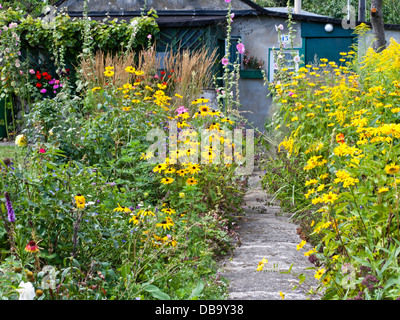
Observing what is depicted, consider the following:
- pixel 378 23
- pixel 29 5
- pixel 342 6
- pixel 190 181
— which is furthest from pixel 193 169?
pixel 342 6

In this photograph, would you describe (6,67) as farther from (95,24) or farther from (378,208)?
(378,208)

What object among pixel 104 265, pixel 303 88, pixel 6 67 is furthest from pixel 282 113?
pixel 6 67

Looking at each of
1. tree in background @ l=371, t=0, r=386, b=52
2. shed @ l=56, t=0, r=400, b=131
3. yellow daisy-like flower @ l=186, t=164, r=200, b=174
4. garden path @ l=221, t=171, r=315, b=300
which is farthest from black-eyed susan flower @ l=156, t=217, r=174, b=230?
shed @ l=56, t=0, r=400, b=131

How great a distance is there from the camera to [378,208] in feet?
7.82

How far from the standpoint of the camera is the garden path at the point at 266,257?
2742 mm

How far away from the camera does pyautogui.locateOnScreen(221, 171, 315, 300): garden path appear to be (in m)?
2.74

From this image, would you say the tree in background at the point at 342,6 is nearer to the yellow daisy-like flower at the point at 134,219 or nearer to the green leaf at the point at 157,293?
the yellow daisy-like flower at the point at 134,219

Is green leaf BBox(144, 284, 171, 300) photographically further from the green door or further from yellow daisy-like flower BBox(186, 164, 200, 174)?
the green door

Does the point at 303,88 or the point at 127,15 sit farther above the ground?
the point at 127,15

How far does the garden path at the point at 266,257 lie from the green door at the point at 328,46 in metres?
7.88

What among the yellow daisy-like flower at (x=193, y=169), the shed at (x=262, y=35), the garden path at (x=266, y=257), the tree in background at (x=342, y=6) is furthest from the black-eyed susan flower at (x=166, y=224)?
the tree in background at (x=342, y=6)

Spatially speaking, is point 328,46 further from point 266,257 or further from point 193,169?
point 266,257
